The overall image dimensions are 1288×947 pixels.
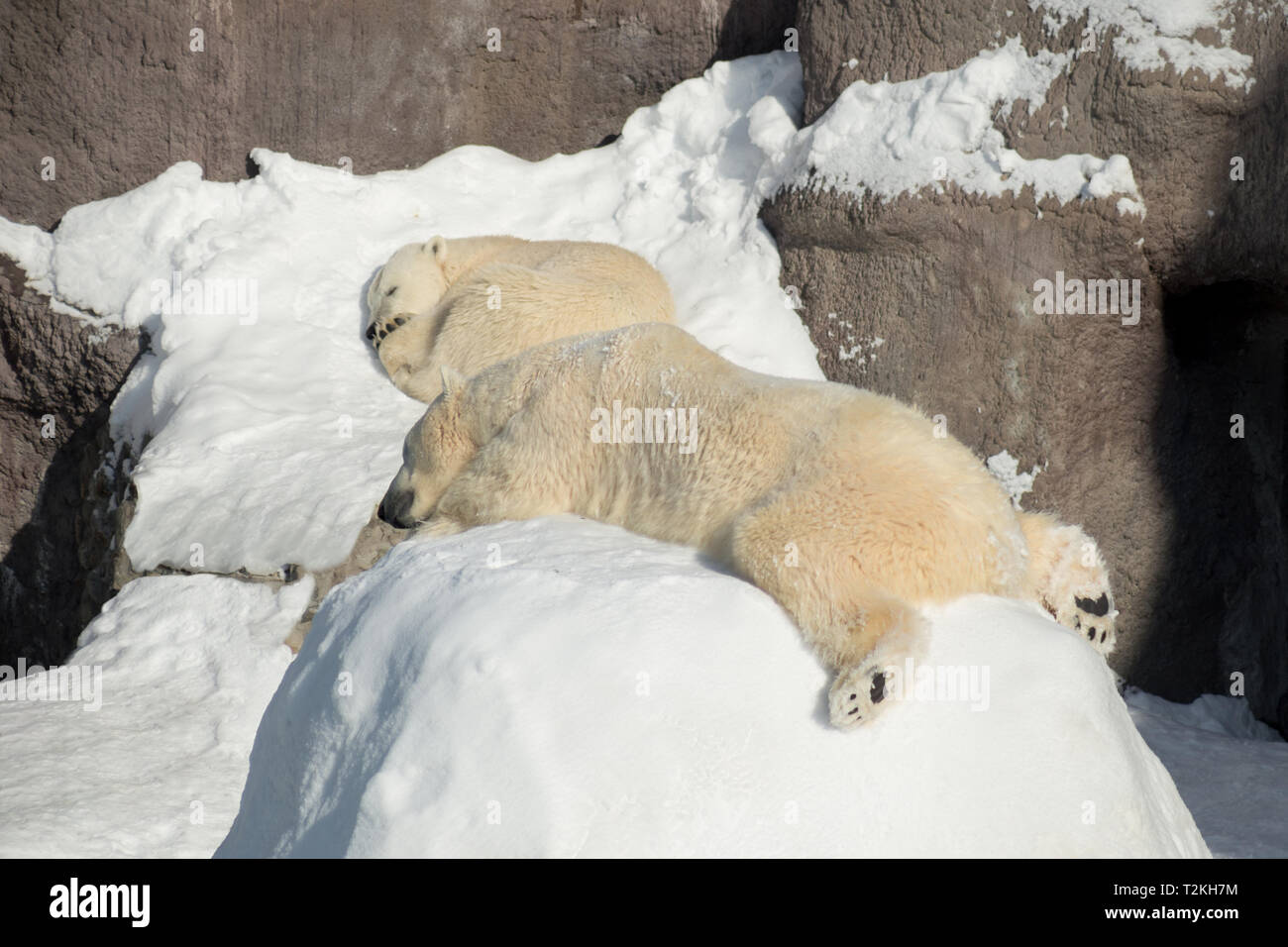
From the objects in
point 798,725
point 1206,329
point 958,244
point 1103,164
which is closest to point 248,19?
point 958,244

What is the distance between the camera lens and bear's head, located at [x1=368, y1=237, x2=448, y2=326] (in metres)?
8.15

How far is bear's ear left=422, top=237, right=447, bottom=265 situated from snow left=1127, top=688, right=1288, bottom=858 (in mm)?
4739

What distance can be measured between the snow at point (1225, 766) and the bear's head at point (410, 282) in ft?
15.1

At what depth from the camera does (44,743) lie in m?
5.23

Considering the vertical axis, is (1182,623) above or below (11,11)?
below

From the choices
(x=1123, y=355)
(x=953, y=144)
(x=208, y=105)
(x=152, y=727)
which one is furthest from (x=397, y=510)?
(x=208, y=105)

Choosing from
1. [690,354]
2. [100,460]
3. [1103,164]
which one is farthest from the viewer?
[100,460]

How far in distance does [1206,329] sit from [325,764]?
574 centimetres

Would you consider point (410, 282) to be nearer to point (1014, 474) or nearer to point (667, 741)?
point (1014, 474)

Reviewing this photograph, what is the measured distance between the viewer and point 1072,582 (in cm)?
380

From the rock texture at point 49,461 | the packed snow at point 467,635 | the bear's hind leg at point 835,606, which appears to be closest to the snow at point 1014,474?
the packed snow at point 467,635

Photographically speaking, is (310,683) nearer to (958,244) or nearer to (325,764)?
(325,764)

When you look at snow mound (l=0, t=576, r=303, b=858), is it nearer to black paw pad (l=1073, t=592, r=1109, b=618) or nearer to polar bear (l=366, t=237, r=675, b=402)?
polar bear (l=366, t=237, r=675, b=402)

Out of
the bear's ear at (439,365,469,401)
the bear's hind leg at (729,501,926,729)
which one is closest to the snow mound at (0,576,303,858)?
the bear's ear at (439,365,469,401)
